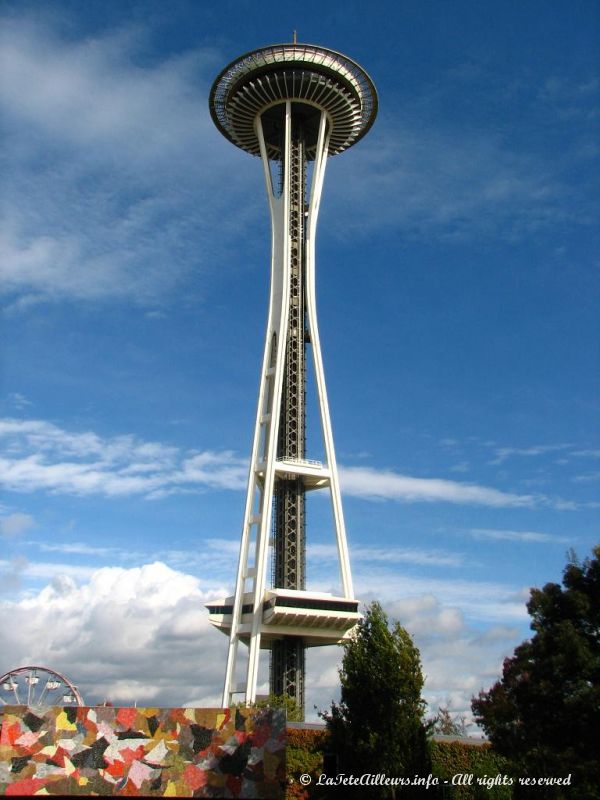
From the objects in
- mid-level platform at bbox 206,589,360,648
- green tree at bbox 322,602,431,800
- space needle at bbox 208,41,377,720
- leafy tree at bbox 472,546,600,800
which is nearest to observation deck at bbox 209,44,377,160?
space needle at bbox 208,41,377,720

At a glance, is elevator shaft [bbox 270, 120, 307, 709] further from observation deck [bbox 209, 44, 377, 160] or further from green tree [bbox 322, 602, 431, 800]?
green tree [bbox 322, 602, 431, 800]

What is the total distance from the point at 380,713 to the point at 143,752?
52.4ft

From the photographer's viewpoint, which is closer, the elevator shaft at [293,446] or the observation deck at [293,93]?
the elevator shaft at [293,446]

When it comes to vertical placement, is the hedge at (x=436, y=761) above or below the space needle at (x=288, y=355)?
below

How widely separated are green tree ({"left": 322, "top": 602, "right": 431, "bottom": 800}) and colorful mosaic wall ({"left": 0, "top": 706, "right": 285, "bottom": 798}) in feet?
35.1

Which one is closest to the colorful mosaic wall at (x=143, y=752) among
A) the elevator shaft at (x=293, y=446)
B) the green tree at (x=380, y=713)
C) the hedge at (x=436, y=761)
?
the hedge at (x=436, y=761)

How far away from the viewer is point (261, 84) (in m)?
62.8

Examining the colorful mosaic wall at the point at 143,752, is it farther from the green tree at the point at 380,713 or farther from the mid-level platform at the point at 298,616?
the mid-level platform at the point at 298,616

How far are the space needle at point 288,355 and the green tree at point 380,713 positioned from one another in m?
24.4

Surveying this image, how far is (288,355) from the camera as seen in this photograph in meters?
61.8

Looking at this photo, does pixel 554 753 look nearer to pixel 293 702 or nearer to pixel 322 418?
pixel 293 702

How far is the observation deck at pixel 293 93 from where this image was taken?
62062 mm

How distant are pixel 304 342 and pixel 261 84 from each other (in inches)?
787

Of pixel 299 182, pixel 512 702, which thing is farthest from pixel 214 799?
pixel 299 182
